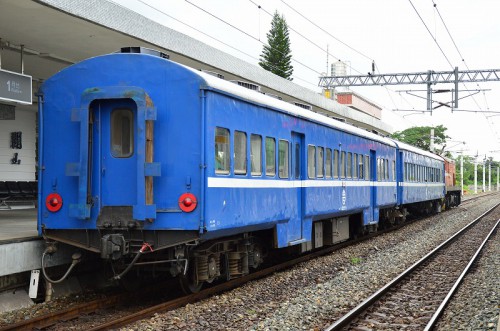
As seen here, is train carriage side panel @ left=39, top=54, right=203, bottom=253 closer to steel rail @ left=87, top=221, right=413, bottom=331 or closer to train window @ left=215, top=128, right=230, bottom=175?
train window @ left=215, top=128, right=230, bottom=175

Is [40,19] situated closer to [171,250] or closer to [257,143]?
[257,143]

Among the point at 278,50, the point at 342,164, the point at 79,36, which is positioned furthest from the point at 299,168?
the point at 278,50

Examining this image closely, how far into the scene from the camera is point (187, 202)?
7.79 m

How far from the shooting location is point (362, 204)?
15930mm

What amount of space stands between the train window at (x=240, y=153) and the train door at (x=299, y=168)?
218cm

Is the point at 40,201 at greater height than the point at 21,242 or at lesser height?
greater

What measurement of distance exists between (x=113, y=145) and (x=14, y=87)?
415 centimetres

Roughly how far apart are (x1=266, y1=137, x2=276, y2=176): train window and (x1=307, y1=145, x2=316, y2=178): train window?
174cm

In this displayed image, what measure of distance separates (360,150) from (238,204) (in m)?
7.72

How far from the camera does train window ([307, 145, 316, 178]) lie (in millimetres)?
11759

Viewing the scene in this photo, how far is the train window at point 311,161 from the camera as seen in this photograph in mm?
11759

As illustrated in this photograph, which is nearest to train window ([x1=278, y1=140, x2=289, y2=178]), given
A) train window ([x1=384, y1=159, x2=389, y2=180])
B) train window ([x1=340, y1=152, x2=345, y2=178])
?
train window ([x1=340, y1=152, x2=345, y2=178])

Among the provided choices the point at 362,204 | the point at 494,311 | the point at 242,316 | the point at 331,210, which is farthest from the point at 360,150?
the point at 242,316

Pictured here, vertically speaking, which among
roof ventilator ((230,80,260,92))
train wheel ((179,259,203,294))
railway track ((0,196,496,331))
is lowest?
railway track ((0,196,496,331))
